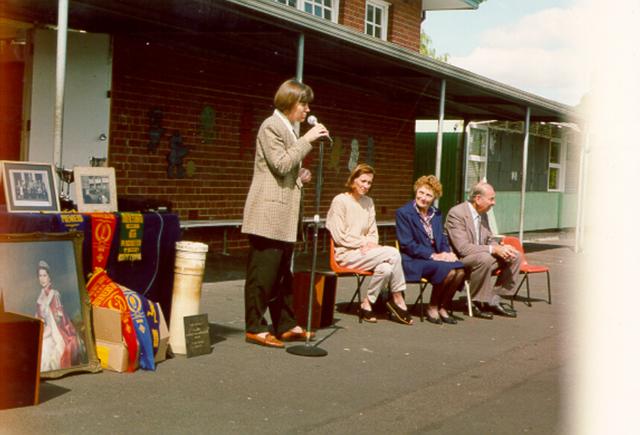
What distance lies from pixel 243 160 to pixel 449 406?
334 inches

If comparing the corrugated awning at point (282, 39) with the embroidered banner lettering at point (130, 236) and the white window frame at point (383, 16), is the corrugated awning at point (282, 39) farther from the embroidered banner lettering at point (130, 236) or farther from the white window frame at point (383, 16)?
the embroidered banner lettering at point (130, 236)

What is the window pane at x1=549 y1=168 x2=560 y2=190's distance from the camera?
28344 millimetres

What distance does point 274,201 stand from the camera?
681cm

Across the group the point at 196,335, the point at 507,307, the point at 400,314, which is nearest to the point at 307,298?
the point at 400,314

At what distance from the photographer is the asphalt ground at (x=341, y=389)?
16.1 ft

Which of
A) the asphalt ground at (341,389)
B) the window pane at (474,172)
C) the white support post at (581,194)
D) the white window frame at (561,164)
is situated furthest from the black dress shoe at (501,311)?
the white window frame at (561,164)

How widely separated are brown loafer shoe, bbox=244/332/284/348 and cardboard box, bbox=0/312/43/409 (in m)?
2.27

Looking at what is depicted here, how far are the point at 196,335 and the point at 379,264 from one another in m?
2.41

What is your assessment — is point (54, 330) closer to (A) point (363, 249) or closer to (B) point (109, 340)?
(B) point (109, 340)

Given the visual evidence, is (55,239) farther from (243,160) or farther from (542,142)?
(542,142)

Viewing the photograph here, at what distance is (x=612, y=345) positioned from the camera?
3750mm

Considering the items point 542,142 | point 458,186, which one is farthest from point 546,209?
point 458,186

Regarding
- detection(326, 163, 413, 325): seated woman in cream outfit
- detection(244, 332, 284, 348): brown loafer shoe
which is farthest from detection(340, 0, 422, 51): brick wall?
detection(244, 332, 284, 348): brown loafer shoe

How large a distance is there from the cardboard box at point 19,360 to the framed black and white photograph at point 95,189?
152cm
